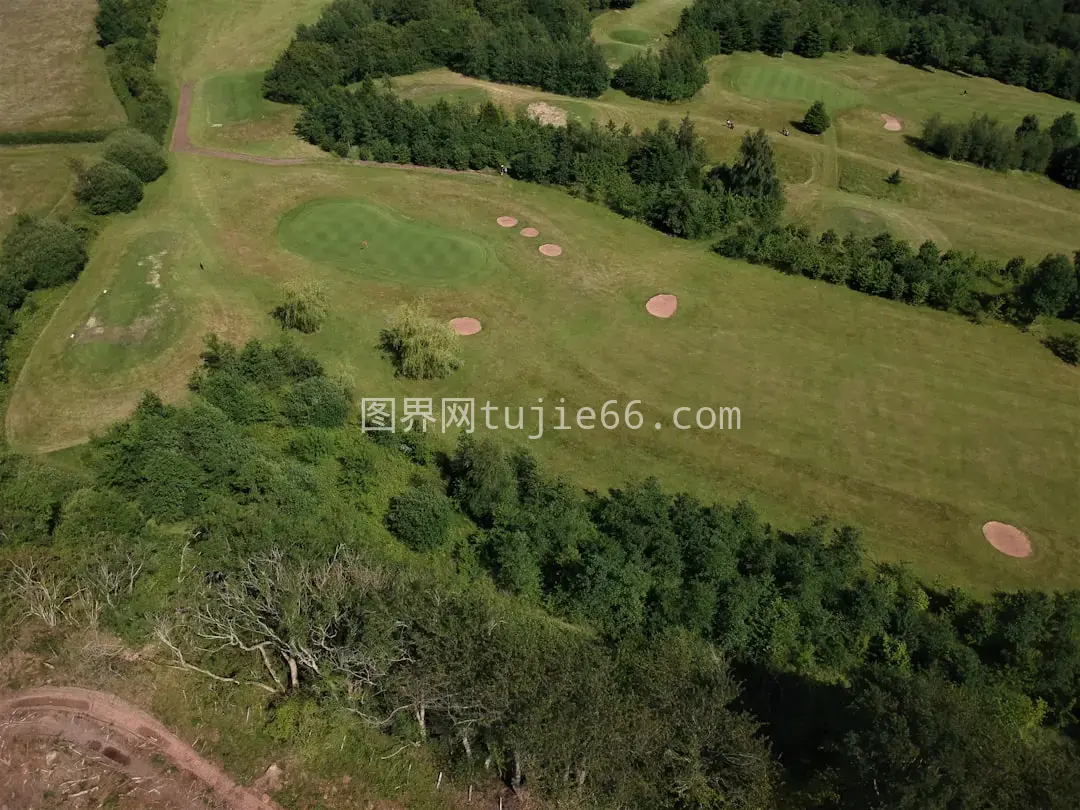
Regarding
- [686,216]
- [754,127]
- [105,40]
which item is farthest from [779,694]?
[105,40]

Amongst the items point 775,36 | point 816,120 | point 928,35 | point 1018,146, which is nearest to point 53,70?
point 816,120

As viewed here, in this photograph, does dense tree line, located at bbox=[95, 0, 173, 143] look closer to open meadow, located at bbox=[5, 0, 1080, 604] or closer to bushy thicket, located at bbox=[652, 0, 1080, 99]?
open meadow, located at bbox=[5, 0, 1080, 604]

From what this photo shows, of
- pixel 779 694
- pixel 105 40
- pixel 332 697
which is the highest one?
pixel 105 40

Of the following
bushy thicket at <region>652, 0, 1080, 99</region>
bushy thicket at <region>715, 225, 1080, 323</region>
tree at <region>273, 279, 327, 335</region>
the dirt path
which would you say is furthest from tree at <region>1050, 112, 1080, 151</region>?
the dirt path

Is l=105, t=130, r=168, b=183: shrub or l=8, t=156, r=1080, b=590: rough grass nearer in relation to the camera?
l=8, t=156, r=1080, b=590: rough grass

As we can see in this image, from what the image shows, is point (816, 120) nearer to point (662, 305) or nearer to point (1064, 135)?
point (1064, 135)

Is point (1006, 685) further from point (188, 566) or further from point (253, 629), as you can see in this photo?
point (188, 566)
